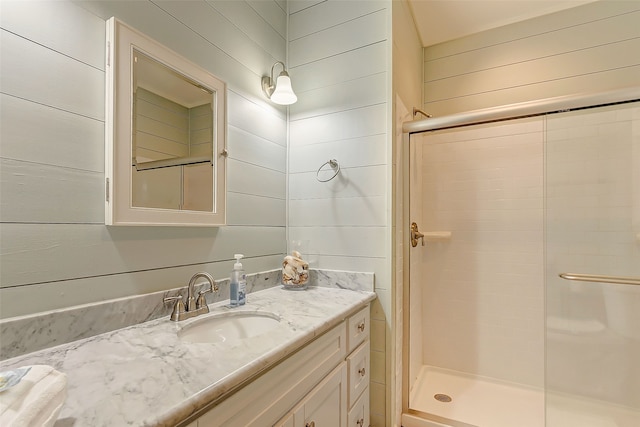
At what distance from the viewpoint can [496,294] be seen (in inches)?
88.9

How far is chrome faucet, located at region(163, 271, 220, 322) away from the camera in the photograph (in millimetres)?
1149

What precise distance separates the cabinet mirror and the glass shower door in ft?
5.92

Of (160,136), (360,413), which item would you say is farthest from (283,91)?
(360,413)

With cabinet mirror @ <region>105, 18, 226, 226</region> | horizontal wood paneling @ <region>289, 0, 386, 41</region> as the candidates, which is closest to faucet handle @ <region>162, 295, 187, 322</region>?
cabinet mirror @ <region>105, 18, 226, 226</region>

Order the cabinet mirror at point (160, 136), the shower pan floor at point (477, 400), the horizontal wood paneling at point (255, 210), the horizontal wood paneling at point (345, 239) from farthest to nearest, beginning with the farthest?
the shower pan floor at point (477, 400) → the horizontal wood paneling at point (345, 239) → the horizontal wood paneling at point (255, 210) → the cabinet mirror at point (160, 136)

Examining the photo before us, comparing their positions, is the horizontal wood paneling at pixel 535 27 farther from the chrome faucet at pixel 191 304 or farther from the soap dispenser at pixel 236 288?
the chrome faucet at pixel 191 304

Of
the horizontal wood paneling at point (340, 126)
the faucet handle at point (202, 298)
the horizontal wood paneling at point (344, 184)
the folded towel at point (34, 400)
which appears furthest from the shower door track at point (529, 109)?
the folded towel at point (34, 400)

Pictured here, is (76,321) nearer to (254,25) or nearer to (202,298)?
(202,298)

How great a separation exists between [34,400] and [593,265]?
7.40ft

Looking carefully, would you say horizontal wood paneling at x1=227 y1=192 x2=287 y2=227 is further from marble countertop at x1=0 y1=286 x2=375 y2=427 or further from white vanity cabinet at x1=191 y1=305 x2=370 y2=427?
white vanity cabinet at x1=191 y1=305 x2=370 y2=427

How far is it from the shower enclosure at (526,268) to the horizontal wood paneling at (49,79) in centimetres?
151

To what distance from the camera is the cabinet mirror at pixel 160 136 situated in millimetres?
1032

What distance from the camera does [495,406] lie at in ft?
6.44

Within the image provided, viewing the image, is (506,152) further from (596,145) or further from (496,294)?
(496,294)
